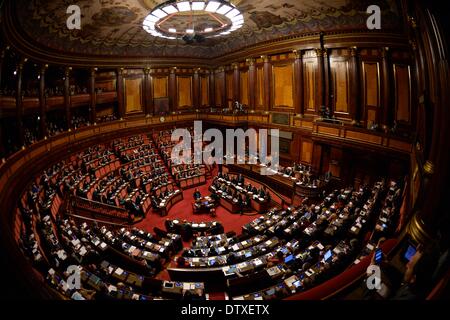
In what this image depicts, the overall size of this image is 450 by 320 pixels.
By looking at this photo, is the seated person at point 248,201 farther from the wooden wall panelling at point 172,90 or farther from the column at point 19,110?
the wooden wall panelling at point 172,90

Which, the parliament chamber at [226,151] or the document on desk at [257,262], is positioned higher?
the parliament chamber at [226,151]

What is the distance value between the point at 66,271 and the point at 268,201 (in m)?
8.29

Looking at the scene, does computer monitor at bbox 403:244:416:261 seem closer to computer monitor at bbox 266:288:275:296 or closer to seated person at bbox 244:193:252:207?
computer monitor at bbox 266:288:275:296

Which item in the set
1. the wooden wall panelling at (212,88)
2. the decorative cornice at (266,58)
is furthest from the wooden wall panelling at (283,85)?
the wooden wall panelling at (212,88)

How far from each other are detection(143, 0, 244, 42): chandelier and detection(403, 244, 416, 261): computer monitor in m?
7.71

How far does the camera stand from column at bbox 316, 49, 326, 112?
13188 millimetres

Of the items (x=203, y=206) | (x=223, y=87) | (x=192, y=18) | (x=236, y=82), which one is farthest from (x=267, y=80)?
(x=203, y=206)

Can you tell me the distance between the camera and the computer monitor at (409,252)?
448 cm

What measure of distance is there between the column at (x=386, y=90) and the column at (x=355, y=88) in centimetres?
108

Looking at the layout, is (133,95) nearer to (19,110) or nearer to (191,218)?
(19,110)

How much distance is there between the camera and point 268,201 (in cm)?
1223

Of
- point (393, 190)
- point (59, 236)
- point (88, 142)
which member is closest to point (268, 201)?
point (393, 190)

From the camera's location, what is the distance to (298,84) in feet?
47.1

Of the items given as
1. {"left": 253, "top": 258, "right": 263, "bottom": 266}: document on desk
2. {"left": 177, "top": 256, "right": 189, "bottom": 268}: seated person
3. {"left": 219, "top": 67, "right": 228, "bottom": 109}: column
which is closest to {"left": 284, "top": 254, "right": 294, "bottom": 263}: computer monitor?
{"left": 253, "top": 258, "right": 263, "bottom": 266}: document on desk
